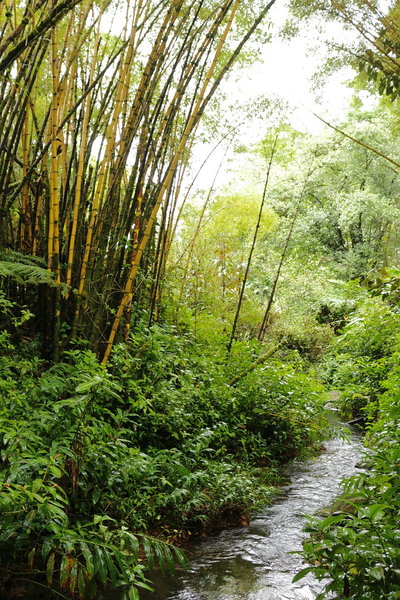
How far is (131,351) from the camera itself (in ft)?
10.5

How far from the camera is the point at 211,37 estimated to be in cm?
293

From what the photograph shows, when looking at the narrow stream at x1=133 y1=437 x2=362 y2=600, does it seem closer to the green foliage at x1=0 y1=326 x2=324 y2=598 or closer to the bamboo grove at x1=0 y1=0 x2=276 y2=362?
the green foliage at x1=0 y1=326 x2=324 y2=598

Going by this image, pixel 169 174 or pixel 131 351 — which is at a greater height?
pixel 169 174

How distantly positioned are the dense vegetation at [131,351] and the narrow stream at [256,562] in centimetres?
11

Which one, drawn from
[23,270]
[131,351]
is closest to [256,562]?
[131,351]

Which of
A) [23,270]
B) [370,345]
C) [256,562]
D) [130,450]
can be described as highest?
[23,270]

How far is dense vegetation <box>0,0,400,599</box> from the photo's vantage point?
167cm

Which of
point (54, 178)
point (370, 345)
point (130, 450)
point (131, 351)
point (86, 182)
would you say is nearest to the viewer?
point (130, 450)

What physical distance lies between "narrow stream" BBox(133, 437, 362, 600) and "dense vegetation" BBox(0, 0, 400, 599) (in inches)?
4.5

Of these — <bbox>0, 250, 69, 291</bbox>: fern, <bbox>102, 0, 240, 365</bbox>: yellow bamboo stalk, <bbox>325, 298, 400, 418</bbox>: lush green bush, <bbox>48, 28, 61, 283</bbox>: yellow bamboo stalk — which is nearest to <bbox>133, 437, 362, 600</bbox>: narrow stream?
<bbox>325, 298, 400, 418</bbox>: lush green bush

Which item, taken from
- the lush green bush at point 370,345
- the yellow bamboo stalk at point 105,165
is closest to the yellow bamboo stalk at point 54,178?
the yellow bamboo stalk at point 105,165

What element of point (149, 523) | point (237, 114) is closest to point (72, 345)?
point (149, 523)

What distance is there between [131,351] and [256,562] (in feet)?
4.53

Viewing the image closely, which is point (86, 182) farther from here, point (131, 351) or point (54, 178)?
point (131, 351)
